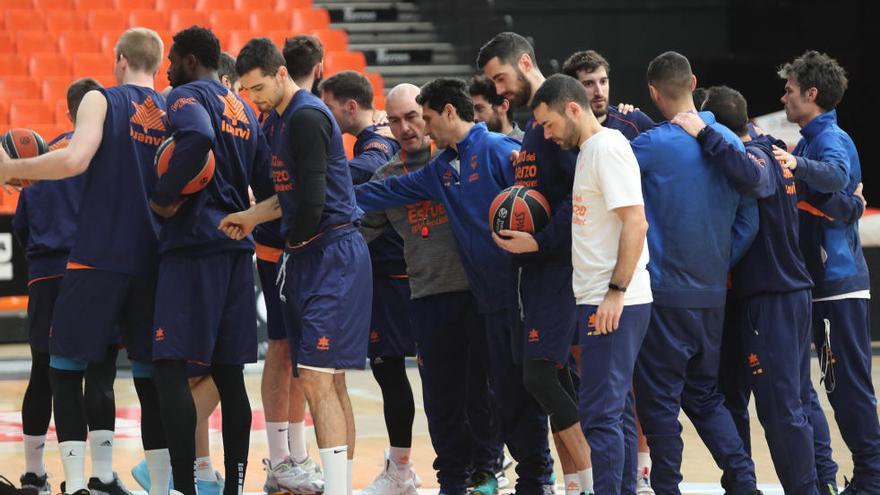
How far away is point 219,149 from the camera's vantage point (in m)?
6.29

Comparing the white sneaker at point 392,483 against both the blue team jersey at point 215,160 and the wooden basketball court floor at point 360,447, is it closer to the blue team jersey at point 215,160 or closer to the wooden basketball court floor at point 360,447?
the wooden basketball court floor at point 360,447

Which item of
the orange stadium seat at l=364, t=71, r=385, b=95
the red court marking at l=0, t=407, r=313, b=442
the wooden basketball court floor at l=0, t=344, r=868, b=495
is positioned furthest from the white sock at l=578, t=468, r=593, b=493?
the orange stadium seat at l=364, t=71, r=385, b=95

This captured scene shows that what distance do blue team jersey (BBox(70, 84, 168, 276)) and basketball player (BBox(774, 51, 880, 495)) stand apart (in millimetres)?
3151

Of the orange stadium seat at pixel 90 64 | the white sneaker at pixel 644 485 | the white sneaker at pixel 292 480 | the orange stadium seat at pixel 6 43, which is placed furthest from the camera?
the orange stadium seat at pixel 6 43

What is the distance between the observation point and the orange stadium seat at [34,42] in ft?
55.0

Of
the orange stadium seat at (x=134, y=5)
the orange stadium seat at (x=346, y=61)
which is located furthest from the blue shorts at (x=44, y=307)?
the orange stadium seat at (x=134, y=5)

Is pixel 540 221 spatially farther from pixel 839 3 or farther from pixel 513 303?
pixel 839 3

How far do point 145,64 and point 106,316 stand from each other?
1205mm

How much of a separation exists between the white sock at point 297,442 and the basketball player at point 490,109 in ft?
6.18

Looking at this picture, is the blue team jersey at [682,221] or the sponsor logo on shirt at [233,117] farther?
the sponsor logo on shirt at [233,117]

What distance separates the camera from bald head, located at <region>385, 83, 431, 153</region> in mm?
6922

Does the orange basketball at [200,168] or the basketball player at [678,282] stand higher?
the orange basketball at [200,168]

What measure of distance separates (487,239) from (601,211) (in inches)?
37.8

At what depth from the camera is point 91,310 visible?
6223mm
